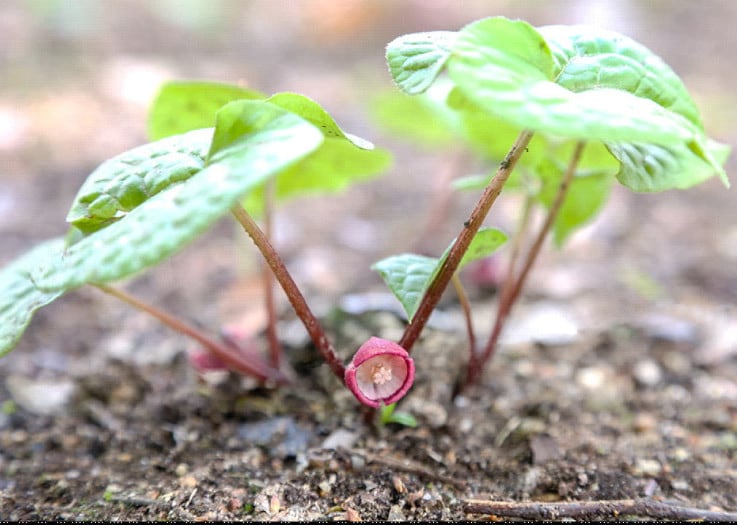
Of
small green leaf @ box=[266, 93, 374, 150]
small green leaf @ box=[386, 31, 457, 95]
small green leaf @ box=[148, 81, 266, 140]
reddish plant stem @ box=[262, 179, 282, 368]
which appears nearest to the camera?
small green leaf @ box=[386, 31, 457, 95]

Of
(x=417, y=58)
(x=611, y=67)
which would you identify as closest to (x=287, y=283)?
(x=417, y=58)

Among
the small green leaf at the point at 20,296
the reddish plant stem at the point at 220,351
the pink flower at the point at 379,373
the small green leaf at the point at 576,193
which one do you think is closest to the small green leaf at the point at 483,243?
the pink flower at the point at 379,373

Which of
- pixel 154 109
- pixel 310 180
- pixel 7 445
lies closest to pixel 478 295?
pixel 310 180

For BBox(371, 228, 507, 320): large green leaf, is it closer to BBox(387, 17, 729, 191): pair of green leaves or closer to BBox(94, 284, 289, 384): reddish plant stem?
BBox(387, 17, 729, 191): pair of green leaves

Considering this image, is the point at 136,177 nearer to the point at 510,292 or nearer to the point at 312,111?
the point at 312,111

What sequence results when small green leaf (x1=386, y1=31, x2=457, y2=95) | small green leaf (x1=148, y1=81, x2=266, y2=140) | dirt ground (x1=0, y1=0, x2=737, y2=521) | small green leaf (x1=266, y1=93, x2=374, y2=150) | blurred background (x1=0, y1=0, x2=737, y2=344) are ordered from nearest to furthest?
1. small green leaf (x1=386, y1=31, x2=457, y2=95)
2. small green leaf (x1=266, y1=93, x2=374, y2=150)
3. dirt ground (x1=0, y1=0, x2=737, y2=521)
4. small green leaf (x1=148, y1=81, x2=266, y2=140)
5. blurred background (x1=0, y1=0, x2=737, y2=344)

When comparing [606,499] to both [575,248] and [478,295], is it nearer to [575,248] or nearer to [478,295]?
[478,295]

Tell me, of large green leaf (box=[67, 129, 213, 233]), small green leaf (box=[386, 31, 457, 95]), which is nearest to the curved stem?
small green leaf (box=[386, 31, 457, 95])
